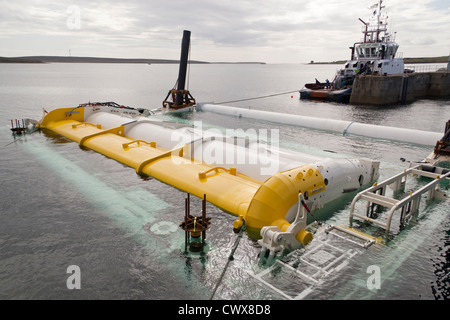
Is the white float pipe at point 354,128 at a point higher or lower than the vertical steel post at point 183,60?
lower

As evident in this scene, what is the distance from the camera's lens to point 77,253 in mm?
8500

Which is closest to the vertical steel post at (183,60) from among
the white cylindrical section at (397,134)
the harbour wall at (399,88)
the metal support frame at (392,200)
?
the white cylindrical section at (397,134)

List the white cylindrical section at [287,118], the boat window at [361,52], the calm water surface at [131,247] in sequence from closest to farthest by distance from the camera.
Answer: the calm water surface at [131,247] < the white cylindrical section at [287,118] < the boat window at [361,52]

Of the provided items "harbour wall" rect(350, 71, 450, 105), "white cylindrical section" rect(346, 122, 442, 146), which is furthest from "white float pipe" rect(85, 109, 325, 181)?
"harbour wall" rect(350, 71, 450, 105)

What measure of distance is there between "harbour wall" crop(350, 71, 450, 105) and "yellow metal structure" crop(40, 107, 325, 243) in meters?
37.0

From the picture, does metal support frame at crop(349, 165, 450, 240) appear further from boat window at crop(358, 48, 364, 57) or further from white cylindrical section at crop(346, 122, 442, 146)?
boat window at crop(358, 48, 364, 57)

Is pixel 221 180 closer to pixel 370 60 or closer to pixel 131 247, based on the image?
pixel 131 247

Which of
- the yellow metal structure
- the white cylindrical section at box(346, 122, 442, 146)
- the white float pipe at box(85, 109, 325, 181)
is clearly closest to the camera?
the yellow metal structure

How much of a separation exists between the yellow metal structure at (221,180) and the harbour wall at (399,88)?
3700 centimetres

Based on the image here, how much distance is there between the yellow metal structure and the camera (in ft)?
29.5

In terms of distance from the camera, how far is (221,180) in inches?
457

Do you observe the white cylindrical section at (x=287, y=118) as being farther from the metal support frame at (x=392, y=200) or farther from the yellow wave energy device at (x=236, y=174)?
the metal support frame at (x=392, y=200)

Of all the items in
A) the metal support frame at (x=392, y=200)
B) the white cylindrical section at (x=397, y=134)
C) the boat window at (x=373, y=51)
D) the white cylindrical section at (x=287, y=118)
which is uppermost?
the boat window at (x=373, y=51)

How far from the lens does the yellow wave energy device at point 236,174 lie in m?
9.08
